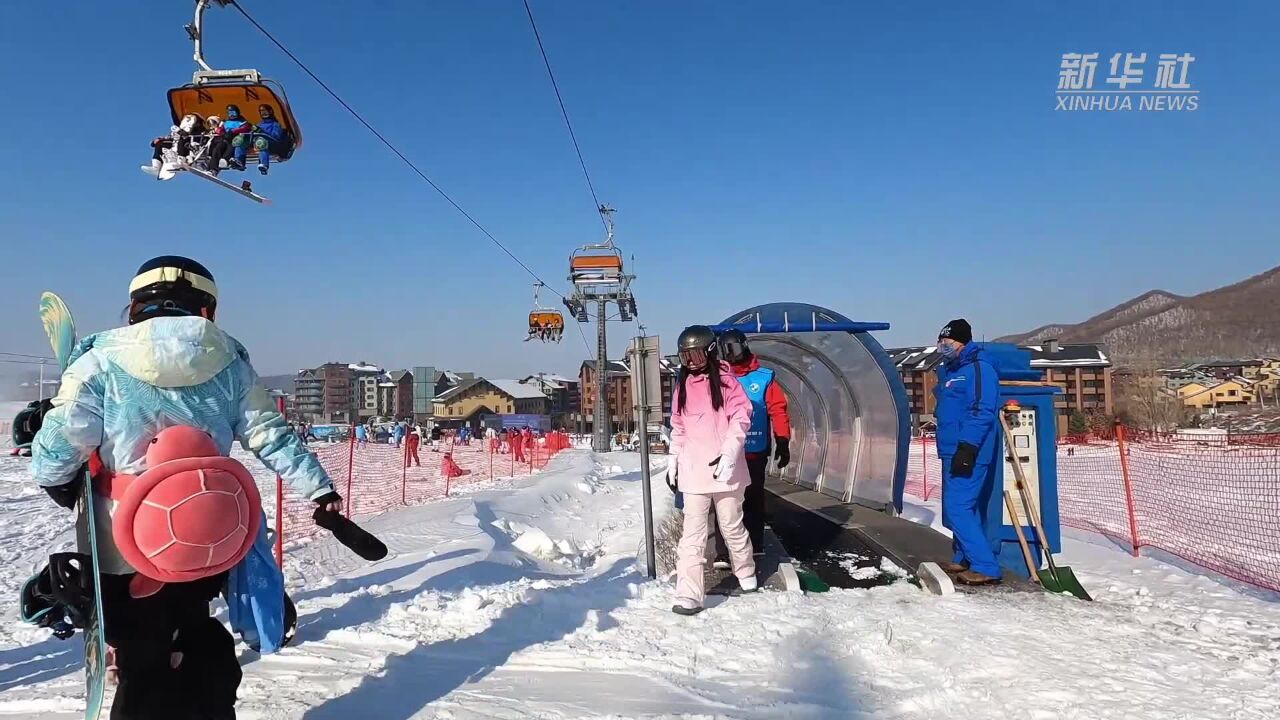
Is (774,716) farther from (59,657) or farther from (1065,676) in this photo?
(59,657)

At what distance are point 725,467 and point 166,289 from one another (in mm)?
3255

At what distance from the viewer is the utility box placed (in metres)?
5.76

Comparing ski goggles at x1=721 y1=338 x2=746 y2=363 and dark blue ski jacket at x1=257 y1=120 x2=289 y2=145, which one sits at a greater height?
dark blue ski jacket at x1=257 y1=120 x2=289 y2=145

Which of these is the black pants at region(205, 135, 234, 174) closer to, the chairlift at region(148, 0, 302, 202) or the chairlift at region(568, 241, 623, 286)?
the chairlift at region(148, 0, 302, 202)

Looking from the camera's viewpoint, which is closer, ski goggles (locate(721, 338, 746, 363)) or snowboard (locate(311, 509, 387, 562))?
snowboard (locate(311, 509, 387, 562))

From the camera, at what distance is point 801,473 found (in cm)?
1426

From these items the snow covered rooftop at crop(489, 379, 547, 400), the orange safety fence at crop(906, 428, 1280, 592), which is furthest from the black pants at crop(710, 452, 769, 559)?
the snow covered rooftop at crop(489, 379, 547, 400)

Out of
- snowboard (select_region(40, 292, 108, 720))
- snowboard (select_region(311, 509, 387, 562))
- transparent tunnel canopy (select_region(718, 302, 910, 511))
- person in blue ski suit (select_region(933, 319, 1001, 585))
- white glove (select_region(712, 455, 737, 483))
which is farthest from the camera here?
transparent tunnel canopy (select_region(718, 302, 910, 511))

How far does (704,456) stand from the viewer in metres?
4.84

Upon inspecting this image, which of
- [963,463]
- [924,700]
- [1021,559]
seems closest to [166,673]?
[924,700]

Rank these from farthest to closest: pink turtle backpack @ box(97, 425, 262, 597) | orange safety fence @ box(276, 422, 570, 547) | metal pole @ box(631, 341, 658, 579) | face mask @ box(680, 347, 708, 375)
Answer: orange safety fence @ box(276, 422, 570, 547), metal pole @ box(631, 341, 658, 579), face mask @ box(680, 347, 708, 375), pink turtle backpack @ box(97, 425, 262, 597)

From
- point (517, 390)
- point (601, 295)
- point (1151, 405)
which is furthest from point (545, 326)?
point (517, 390)

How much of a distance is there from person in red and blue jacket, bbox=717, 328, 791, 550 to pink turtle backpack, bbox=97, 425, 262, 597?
491 centimetres

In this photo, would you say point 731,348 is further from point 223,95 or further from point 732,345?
point 223,95
